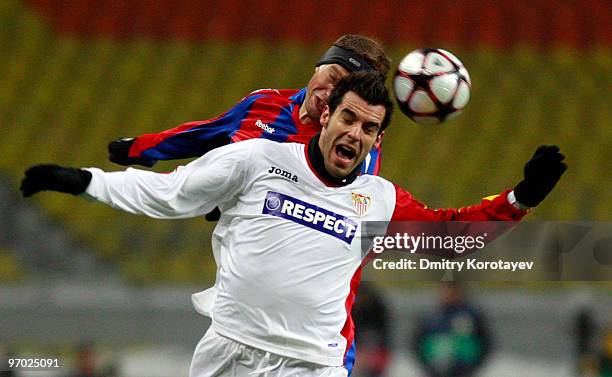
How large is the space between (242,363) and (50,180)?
1.02 m

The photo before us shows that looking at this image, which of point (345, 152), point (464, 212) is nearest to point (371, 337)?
point (464, 212)

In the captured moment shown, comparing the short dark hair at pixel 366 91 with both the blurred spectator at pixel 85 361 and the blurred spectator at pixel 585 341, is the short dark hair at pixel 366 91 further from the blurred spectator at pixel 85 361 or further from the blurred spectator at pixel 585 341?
the blurred spectator at pixel 85 361

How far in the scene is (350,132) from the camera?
3.66 meters

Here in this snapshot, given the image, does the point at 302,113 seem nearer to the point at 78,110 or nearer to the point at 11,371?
the point at 11,371

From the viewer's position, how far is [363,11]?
42.6ft

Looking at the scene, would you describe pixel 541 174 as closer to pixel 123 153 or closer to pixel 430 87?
pixel 430 87

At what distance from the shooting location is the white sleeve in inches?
140

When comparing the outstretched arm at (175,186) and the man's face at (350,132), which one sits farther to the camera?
the man's face at (350,132)

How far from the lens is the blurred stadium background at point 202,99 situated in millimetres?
8203

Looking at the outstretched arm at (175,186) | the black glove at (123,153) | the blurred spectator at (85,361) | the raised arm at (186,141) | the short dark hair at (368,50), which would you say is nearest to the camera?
the outstretched arm at (175,186)

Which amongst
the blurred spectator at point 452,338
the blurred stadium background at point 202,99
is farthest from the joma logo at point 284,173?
the blurred stadium background at point 202,99

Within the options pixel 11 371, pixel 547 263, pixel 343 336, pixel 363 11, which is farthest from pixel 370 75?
pixel 363 11

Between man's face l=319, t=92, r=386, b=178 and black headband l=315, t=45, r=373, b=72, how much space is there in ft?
2.88

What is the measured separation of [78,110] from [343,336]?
28.8ft
